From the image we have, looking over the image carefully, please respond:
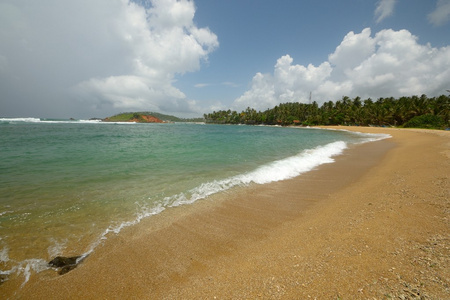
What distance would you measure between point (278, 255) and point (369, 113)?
315ft

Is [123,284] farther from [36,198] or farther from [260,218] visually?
[36,198]

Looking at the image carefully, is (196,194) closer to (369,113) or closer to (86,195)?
(86,195)

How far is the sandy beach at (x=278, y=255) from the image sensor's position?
2.77 metres

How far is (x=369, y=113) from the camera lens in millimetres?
75812

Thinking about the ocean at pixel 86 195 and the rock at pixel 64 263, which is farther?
the ocean at pixel 86 195

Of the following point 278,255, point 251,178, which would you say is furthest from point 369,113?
point 278,255

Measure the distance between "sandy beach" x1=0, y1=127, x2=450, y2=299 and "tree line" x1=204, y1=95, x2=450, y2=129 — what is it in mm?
76877

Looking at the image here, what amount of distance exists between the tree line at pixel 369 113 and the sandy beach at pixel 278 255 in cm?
7688

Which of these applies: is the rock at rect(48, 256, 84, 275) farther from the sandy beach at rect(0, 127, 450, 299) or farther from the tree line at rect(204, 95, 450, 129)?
the tree line at rect(204, 95, 450, 129)

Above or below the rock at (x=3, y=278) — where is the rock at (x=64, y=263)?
below

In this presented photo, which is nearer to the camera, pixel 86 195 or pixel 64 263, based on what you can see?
pixel 64 263

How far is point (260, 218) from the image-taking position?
5.51 meters

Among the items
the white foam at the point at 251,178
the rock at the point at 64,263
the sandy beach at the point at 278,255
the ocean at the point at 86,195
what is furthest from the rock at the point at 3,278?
the white foam at the point at 251,178

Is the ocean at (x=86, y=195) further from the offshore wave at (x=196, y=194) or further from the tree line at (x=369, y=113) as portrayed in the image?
the tree line at (x=369, y=113)
